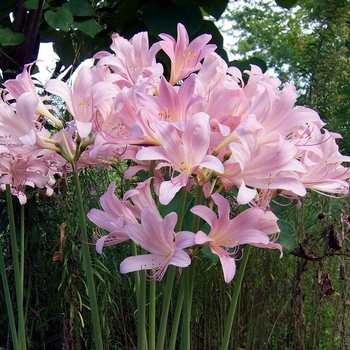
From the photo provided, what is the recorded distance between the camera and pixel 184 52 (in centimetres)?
70

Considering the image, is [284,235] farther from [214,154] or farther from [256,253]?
[256,253]

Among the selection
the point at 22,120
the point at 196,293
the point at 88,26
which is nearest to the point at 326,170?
the point at 22,120

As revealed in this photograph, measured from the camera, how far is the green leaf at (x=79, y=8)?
123cm

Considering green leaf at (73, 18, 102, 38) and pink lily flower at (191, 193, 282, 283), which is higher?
green leaf at (73, 18, 102, 38)

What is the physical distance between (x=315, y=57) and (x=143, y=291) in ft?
3.85

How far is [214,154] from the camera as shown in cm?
61

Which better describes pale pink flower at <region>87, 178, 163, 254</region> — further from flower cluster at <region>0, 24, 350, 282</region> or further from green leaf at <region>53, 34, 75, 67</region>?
green leaf at <region>53, 34, 75, 67</region>

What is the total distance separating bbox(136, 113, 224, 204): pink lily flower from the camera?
56 centimetres

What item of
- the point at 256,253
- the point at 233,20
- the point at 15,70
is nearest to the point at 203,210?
the point at 15,70

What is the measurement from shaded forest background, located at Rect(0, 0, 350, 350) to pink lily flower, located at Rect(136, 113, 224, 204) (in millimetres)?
729

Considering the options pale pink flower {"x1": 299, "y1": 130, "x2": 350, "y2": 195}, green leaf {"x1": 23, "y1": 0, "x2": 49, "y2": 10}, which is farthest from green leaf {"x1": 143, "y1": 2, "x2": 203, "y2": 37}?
pale pink flower {"x1": 299, "y1": 130, "x2": 350, "y2": 195}

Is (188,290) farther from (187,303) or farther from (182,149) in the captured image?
(182,149)

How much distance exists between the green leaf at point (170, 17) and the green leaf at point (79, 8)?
0.13m

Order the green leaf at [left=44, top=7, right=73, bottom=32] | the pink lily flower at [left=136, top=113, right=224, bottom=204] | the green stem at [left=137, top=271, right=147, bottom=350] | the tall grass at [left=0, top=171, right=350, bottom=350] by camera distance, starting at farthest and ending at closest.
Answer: the tall grass at [left=0, top=171, right=350, bottom=350] → the green leaf at [left=44, top=7, right=73, bottom=32] → the green stem at [left=137, top=271, right=147, bottom=350] → the pink lily flower at [left=136, top=113, right=224, bottom=204]
